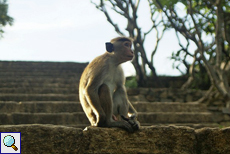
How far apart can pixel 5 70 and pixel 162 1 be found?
6261mm

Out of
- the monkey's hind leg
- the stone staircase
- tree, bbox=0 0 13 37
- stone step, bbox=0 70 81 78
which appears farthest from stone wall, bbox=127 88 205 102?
tree, bbox=0 0 13 37

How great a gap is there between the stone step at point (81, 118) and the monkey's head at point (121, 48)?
8.08 ft

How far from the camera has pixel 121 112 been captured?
4.49 meters

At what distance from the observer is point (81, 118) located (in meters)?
6.92

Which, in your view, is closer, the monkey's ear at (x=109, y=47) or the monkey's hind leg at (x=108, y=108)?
the monkey's hind leg at (x=108, y=108)

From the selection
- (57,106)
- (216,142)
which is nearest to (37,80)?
(57,106)

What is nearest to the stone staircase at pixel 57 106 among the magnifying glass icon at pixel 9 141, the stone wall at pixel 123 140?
the stone wall at pixel 123 140

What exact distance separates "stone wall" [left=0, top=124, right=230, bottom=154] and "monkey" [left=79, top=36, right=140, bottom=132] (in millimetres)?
172

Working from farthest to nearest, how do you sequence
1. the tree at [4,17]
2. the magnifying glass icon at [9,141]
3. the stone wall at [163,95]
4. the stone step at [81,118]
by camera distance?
the tree at [4,17]
the stone wall at [163,95]
the stone step at [81,118]
the magnifying glass icon at [9,141]

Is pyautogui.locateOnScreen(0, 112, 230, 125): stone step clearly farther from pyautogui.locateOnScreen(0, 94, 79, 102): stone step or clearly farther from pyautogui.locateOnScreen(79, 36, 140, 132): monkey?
pyautogui.locateOnScreen(79, 36, 140, 132): monkey

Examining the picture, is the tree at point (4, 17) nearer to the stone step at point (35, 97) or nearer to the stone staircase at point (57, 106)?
the stone staircase at point (57, 106)

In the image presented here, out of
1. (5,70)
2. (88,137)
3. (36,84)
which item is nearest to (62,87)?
(36,84)

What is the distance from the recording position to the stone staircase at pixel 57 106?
21.9 feet

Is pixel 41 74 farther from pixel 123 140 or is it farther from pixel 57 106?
pixel 123 140
